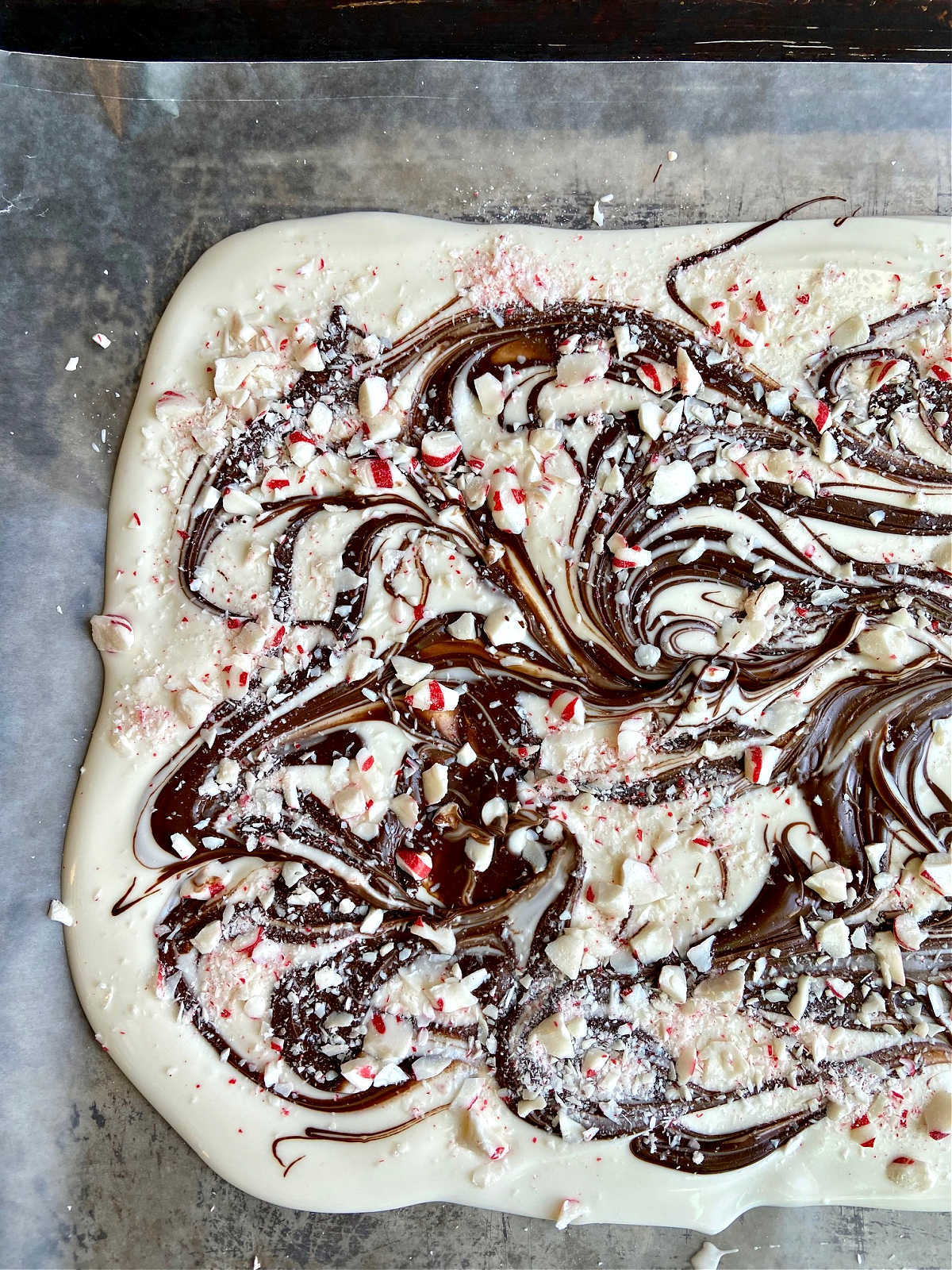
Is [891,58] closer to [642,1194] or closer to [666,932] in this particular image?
[666,932]

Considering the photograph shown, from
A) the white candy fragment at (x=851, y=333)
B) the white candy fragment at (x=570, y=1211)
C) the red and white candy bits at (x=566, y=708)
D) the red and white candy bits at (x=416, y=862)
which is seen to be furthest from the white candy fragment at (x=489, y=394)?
the white candy fragment at (x=570, y=1211)

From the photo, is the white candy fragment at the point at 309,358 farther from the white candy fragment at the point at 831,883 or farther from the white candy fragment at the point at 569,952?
the white candy fragment at the point at 831,883

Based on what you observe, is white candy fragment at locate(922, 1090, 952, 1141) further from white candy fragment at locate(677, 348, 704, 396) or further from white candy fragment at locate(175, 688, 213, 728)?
white candy fragment at locate(175, 688, 213, 728)

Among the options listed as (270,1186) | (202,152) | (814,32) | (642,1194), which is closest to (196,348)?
(202,152)

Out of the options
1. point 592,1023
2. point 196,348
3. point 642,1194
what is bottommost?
point 642,1194

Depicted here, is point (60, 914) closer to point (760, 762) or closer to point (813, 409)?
point (760, 762)

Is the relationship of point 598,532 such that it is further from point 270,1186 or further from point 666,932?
point 270,1186

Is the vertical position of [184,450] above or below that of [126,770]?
above
